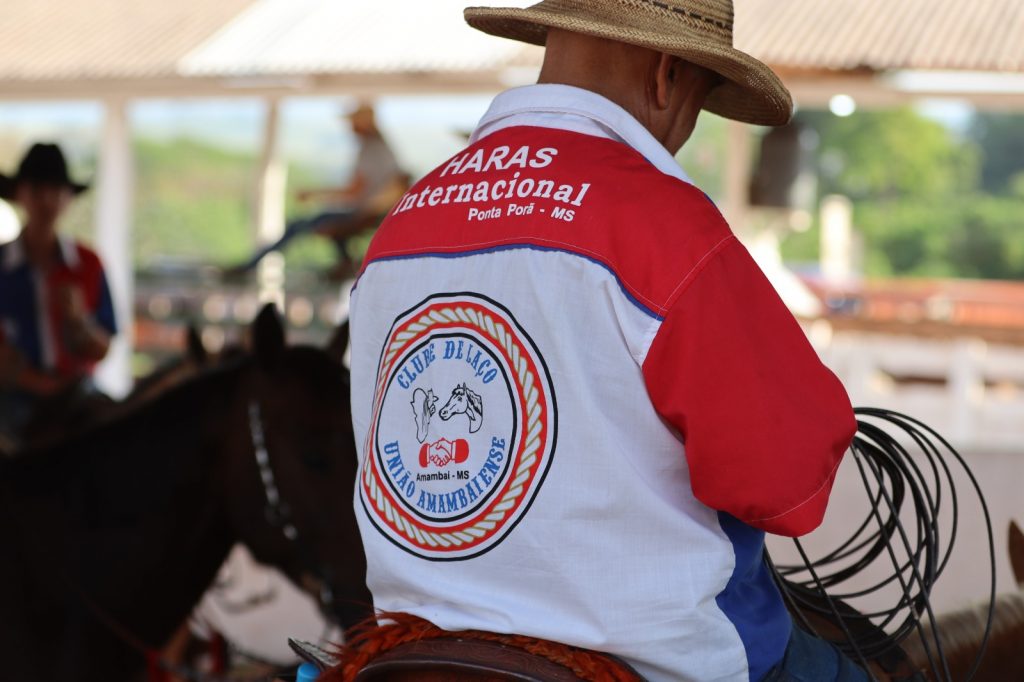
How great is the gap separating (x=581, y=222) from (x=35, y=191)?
168 inches

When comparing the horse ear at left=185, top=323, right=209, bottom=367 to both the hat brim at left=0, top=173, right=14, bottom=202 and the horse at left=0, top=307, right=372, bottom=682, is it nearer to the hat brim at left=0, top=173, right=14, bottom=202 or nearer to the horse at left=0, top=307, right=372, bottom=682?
the horse at left=0, top=307, right=372, bottom=682

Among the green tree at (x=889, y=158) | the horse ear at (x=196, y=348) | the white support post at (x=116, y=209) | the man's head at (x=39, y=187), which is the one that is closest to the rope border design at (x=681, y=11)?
the horse ear at (x=196, y=348)

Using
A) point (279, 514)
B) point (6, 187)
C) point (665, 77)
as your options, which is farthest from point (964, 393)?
point (665, 77)

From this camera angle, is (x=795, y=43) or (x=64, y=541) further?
(x=795, y=43)

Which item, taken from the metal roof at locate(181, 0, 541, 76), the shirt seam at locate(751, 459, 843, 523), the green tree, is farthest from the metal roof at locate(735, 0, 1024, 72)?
the green tree

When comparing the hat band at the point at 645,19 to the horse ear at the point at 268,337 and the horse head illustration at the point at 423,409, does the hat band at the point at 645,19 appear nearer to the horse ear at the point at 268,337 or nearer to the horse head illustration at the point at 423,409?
the horse head illustration at the point at 423,409

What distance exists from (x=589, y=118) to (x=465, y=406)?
0.45m

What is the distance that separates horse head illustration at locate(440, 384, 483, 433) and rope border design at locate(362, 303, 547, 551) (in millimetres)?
66

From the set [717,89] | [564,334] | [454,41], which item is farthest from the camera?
[454,41]

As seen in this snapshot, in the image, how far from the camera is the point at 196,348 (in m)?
Result: 4.31

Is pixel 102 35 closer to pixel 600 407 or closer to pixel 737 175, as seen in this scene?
pixel 737 175

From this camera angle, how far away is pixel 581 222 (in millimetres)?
1703

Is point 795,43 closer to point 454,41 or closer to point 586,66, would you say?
point 454,41

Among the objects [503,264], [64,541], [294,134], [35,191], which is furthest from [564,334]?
[294,134]
